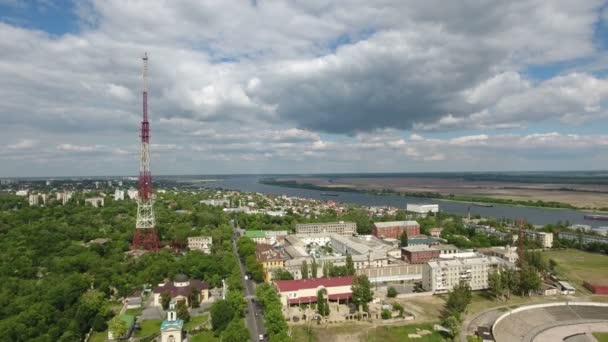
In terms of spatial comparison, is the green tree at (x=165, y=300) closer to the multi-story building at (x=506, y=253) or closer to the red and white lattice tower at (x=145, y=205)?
the red and white lattice tower at (x=145, y=205)

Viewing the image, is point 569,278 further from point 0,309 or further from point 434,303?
point 0,309

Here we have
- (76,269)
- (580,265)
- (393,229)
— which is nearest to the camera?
(76,269)

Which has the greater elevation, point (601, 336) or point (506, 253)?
point (506, 253)

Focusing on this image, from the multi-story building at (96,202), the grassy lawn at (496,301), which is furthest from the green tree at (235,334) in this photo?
the multi-story building at (96,202)

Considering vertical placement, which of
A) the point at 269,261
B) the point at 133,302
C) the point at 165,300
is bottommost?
the point at 133,302

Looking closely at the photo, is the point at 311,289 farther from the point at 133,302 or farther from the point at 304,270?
the point at 133,302

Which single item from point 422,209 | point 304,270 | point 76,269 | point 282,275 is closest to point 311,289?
point 282,275
